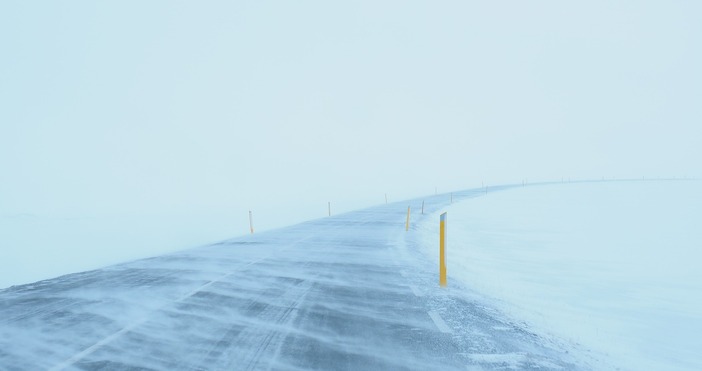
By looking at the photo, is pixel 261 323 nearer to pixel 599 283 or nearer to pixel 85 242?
pixel 599 283

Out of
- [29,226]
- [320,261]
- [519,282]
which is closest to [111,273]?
[320,261]

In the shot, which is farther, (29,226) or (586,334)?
(29,226)

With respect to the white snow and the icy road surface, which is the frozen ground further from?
the white snow

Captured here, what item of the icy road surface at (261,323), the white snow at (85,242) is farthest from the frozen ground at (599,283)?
the white snow at (85,242)

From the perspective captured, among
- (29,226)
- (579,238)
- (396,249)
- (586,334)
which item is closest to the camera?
(586,334)

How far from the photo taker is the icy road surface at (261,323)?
4.55 m

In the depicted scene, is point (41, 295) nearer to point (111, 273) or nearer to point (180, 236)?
point (111, 273)

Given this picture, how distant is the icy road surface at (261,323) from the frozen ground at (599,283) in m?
0.95

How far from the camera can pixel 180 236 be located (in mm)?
21578

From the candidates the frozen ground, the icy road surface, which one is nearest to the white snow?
the icy road surface

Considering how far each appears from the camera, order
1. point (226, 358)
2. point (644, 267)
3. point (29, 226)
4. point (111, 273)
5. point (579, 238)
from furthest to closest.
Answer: point (29, 226) < point (579, 238) < point (644, 267) < point (111, 273) < point (226, 358)

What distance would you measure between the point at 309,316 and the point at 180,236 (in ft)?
57.5

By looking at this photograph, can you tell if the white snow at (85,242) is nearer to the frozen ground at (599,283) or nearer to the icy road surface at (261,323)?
the icy road surface at (261,323)

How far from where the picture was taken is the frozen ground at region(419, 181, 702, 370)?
5.62 meters
